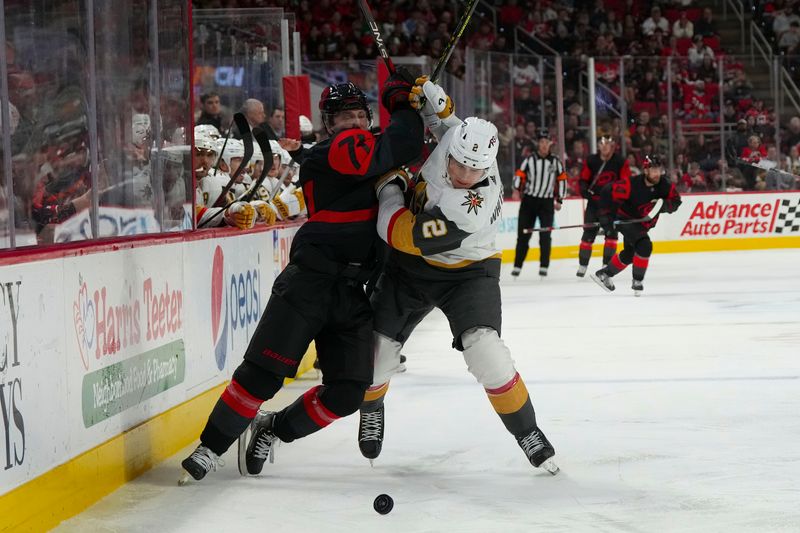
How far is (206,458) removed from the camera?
385 centimetres

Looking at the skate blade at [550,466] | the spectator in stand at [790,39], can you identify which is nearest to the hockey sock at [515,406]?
the skate blade at [550,466]

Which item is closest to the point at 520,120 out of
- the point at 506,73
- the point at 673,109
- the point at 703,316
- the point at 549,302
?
the point at 506,73

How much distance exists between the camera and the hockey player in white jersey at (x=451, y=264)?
3732 mm

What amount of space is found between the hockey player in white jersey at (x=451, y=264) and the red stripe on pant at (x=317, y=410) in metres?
0.21

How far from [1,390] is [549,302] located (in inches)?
287

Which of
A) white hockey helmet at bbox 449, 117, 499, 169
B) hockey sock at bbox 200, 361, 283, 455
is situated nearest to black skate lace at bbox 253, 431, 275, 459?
hockey sock at bbox 200, 361, 283, 455

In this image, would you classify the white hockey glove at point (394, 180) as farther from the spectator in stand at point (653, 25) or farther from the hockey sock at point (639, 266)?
the spectator in stand at point (653, 25)

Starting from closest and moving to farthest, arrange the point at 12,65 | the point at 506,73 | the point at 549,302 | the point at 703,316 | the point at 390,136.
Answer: the point at 12,65, the point at 390,136, the point at 703,316, the point at 549,302, the point at 506,73

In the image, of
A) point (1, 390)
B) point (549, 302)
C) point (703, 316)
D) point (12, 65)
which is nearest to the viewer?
point (1, 390)

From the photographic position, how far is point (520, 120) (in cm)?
1407

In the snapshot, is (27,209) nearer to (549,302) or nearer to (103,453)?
(103,453)

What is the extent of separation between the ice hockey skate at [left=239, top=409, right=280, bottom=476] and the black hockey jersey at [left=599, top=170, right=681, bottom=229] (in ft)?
22.6

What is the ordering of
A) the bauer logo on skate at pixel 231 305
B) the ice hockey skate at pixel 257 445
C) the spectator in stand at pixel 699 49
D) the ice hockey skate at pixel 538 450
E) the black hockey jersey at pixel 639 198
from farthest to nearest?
the spectator in stand at pixel 699 49 → the black hockey jersey at pixel 639 198 → the bauer logo on skate at pixel 231 305 → the ice hockey skate at pixel 257 445 → the ice hockey skate at pixel 538 450

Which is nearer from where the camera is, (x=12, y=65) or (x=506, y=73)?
(x=12, y=65)
